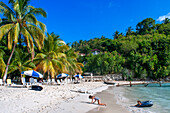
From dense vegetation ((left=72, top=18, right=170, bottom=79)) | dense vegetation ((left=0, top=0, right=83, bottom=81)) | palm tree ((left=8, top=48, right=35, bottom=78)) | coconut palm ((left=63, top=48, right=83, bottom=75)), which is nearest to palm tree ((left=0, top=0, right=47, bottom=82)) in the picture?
dense vegetation ((left=0, top=0, right=83, bottom=81))

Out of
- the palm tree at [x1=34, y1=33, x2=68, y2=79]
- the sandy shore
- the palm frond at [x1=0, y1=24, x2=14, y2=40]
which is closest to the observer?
the sandy shore

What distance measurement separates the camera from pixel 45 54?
69.4ft

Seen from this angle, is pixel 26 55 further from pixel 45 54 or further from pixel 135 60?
pixel 135 60

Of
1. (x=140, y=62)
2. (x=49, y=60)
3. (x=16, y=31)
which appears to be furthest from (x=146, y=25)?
(x=16, y=31)

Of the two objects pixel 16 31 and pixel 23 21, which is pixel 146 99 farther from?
pixel 23 21

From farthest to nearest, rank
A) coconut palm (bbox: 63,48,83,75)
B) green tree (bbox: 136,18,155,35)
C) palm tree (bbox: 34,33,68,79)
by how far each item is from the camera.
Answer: green tree (bbox: 136,18,155,35), coconut palm (bbox: 63,48,83,75), palm tree (bbox: 34,33,68,79)

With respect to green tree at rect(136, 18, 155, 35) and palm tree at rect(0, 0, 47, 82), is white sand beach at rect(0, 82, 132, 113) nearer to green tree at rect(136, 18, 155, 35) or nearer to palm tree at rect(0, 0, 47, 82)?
palm tree at rect(0, 0, 47, 82)

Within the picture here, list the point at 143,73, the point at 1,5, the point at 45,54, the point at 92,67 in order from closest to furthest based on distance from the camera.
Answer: the point at 1,5 → the point at 45,54 → the point at 143,73 → the point at 92,67

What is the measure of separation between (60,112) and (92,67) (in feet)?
137

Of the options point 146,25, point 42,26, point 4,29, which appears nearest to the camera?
point 4,29

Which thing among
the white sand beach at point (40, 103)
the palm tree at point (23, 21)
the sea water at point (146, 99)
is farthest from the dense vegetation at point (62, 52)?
the sea water at point (146, 99)

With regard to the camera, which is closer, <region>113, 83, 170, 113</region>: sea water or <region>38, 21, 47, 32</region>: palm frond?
<region>113, 83, 170, 113</region>: sea water

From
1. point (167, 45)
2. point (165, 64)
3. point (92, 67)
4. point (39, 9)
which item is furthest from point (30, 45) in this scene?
point (167, 45)

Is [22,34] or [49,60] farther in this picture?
[49,60]
